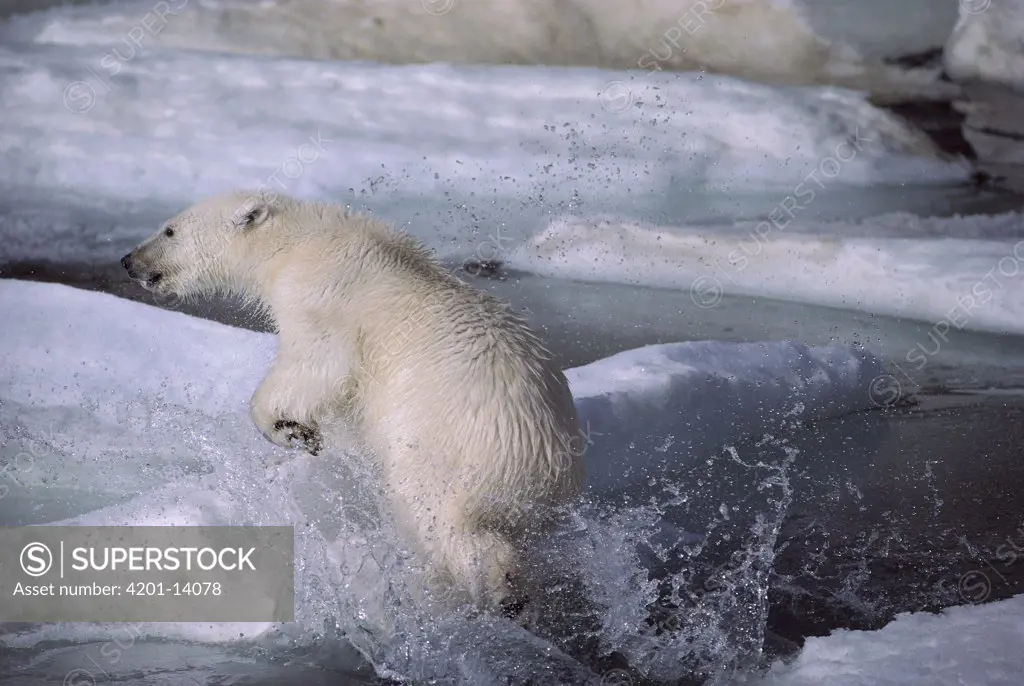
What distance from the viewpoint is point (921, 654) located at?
2168 mm

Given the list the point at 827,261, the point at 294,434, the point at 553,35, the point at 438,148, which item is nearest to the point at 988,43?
the point at 553,35

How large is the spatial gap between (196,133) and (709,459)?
4945mm

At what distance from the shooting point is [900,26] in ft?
26.3

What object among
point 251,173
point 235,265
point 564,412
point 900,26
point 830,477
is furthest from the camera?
point 900,26

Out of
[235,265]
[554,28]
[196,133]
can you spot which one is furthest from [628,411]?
[554,28]

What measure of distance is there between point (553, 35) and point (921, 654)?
21.8ft

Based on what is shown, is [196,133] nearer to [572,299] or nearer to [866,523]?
[572,299]

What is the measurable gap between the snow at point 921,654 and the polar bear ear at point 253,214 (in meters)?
1.68

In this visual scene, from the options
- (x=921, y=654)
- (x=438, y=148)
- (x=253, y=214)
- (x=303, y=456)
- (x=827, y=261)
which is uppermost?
(x=438, y=148)

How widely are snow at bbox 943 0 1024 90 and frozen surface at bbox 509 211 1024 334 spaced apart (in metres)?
2.16

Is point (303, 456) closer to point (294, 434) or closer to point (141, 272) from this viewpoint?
point (294, 434)

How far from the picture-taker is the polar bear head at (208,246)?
2.79 meters

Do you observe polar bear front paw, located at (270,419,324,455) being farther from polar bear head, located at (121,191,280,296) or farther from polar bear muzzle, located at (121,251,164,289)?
polar bear muzzle, located at (121,251,164,289)

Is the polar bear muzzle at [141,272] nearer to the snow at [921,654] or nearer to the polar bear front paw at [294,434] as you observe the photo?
the polar bear front paw at [294,434]
